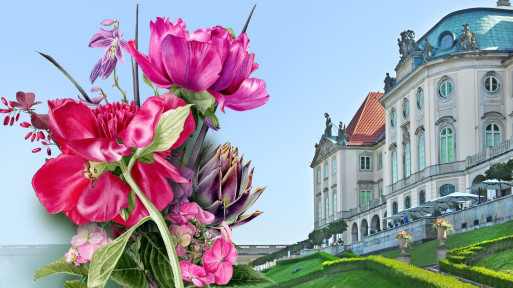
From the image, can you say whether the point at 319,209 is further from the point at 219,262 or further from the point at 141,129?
the point at 141,129

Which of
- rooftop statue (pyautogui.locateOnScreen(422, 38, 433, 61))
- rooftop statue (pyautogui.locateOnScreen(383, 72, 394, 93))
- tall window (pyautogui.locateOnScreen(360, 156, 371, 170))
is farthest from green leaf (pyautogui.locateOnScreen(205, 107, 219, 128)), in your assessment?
tall window (pyautogui.locateOnScreen(360, 156, 371, 170))

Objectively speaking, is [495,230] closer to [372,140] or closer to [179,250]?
[179,250]

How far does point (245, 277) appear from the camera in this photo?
1.20 m

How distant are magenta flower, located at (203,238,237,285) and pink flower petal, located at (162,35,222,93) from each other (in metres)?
0.24

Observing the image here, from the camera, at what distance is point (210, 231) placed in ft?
3.93

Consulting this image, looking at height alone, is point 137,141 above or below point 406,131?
below

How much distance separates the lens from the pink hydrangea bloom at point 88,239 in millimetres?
1102

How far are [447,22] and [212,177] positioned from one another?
137ft

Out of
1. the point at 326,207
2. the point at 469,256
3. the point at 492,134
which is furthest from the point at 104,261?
the point at 326,207

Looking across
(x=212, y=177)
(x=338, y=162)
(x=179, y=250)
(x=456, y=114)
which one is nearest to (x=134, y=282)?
(x=179, y=250)

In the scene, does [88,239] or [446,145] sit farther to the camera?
[446,145]

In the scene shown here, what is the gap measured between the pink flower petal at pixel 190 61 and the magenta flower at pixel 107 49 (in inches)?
5.8

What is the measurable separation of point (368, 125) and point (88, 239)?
5595 centimetres

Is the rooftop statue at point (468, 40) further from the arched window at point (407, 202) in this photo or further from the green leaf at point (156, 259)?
the green leaf at point (156, 259)
